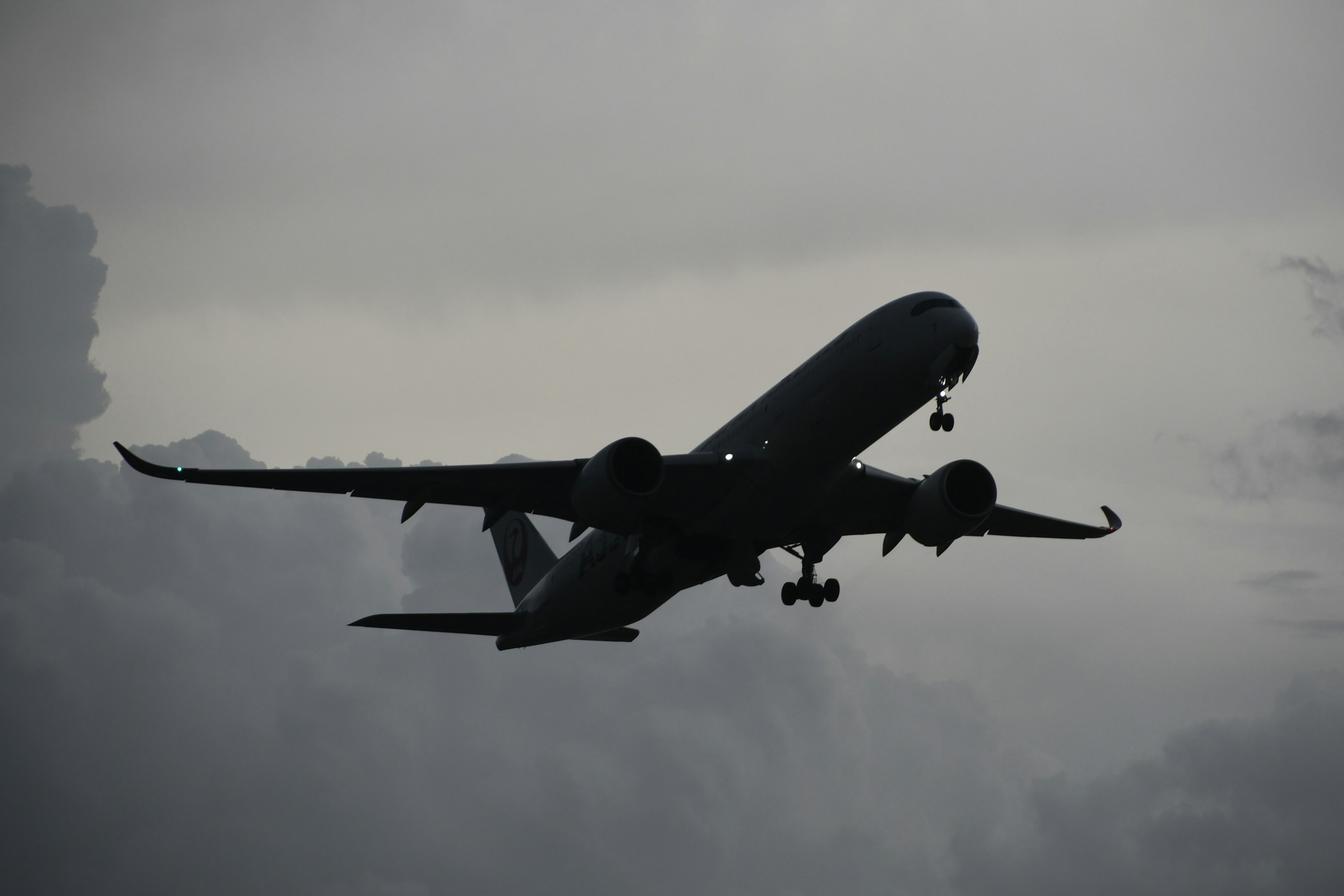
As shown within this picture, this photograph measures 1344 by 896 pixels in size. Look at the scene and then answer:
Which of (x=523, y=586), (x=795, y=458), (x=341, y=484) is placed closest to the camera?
(x=795, y=458)

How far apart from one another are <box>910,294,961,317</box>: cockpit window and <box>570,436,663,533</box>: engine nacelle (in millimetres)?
6157

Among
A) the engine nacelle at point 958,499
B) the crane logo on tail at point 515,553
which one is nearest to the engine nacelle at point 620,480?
the engine nacelle at point 958,499

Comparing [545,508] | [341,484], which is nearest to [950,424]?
[545,508]

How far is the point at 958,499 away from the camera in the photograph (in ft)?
96.0

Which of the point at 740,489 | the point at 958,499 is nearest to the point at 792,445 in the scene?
the point at 740,489

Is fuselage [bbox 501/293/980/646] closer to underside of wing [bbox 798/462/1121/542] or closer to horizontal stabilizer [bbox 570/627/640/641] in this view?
underside of wing [bbox 798/462/1121/542]

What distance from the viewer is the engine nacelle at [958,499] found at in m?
29.0

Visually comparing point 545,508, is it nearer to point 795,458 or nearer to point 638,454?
point 638,454

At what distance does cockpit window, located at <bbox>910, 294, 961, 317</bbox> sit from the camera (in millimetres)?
24203

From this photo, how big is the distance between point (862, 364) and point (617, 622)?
38.6 feet

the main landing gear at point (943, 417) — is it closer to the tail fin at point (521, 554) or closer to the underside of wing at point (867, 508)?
the underside of wing at point (867, 508)

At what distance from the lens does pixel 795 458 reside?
2591 cm

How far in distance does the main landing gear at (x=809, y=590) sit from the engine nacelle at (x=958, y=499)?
3.12 meters

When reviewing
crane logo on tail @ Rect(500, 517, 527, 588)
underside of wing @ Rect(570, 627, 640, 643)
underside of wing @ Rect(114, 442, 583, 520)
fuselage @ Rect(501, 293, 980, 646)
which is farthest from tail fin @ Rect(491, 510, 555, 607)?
underside of wing @ Rect(114, 442, 583, 520)
